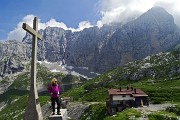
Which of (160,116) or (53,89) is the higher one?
(53,89)

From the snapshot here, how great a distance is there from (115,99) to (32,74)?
109 metres

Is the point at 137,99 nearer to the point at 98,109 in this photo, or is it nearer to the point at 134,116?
the point at 98,109

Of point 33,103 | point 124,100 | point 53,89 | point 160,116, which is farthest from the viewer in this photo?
point 124,100

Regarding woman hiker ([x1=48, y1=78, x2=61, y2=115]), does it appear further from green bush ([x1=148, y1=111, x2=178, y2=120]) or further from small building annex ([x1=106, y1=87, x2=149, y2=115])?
small building annex ([x1=106, y1=87, x2=149, y2=115])

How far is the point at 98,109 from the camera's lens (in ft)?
488

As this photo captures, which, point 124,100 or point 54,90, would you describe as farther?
point 124,100

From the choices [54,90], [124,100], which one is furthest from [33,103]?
[124,100]

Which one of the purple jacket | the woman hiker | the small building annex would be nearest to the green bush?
the small building annex

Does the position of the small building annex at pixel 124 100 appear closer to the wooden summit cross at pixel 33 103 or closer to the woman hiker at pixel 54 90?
the wooden summit cross at pixel 33 103

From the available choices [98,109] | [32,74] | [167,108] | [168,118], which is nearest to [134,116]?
[168,118]

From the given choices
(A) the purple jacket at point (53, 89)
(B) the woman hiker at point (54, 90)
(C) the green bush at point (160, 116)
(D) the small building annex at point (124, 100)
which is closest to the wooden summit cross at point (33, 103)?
(B) the woman hiker at point (54, 90)

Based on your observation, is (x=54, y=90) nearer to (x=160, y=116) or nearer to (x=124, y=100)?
(x=160, y=116)

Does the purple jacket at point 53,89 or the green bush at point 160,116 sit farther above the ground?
the purple jacket at point 53,89

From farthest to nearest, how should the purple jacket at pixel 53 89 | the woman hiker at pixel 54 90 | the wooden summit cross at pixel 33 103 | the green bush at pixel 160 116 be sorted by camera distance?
1. the green bush at pixel 160 116
2. the wooden summit cross at pixel 33 103
3. the purple jacket at pixel 53 89
4. the woman hiker at pixel 54 90
